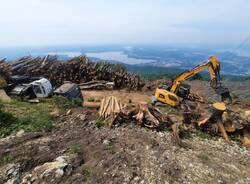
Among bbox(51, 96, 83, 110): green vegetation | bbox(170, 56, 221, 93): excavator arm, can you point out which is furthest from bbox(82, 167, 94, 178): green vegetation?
bbox(170, 56, 221, 93): excavator arm

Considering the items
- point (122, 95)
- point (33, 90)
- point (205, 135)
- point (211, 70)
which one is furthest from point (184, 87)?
point (33, 90)

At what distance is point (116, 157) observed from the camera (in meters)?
8.67

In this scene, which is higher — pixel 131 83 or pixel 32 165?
pixel 32 165

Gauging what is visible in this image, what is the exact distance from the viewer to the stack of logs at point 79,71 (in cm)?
2078

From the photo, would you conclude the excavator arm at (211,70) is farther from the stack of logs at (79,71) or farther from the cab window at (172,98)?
the stack of logs at (79,71)

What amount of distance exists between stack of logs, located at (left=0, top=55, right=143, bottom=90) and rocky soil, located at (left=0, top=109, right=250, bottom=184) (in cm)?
1026

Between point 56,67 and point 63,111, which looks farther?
point 56,67

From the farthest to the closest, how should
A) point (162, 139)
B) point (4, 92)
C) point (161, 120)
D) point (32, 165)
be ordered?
point (4, 92) → point (161, 120) → point (162, 139) → point (32, 165)

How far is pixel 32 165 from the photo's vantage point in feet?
26.6

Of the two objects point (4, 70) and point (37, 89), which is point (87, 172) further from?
point (4, 70)

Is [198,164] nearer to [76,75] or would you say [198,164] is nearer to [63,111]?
[63,111]

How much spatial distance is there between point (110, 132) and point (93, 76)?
11784mm

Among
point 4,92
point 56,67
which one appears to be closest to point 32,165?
point 4,92

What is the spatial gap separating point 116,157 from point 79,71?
14.0 m
